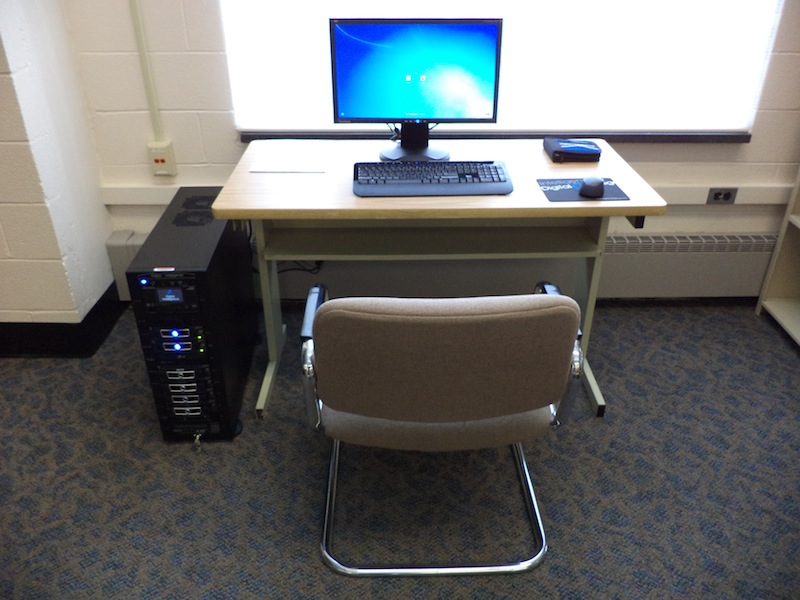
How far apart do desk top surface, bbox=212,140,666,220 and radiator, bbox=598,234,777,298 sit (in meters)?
0.57

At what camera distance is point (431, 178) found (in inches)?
78.3

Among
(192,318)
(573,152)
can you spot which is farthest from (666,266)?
(192,318)

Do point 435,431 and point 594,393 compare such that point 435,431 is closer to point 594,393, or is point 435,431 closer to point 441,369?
point 441,369

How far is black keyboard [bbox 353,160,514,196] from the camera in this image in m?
1.93

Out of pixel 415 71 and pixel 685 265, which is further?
pixel 685 265

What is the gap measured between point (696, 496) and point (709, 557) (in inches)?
8.7

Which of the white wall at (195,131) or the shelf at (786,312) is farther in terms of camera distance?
the shelf at (786,312)

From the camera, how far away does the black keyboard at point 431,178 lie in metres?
1.93

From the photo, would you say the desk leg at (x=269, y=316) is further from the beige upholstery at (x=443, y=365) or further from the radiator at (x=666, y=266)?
the beige upholstery at (x=443, y=365)

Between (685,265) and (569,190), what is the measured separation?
107cm

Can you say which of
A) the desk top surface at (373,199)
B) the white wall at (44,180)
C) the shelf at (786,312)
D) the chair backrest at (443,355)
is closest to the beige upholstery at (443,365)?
the chair backrest at (443,355)

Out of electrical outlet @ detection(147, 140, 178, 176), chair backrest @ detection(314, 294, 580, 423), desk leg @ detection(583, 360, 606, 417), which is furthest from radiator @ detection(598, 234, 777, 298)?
electrical outlet @ detection(147, 140, 178, 176)

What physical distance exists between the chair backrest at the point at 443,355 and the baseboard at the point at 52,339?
4.89 feet

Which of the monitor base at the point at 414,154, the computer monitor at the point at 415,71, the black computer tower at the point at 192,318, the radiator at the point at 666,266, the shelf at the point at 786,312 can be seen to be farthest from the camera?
the radiator at the point at 666,266
